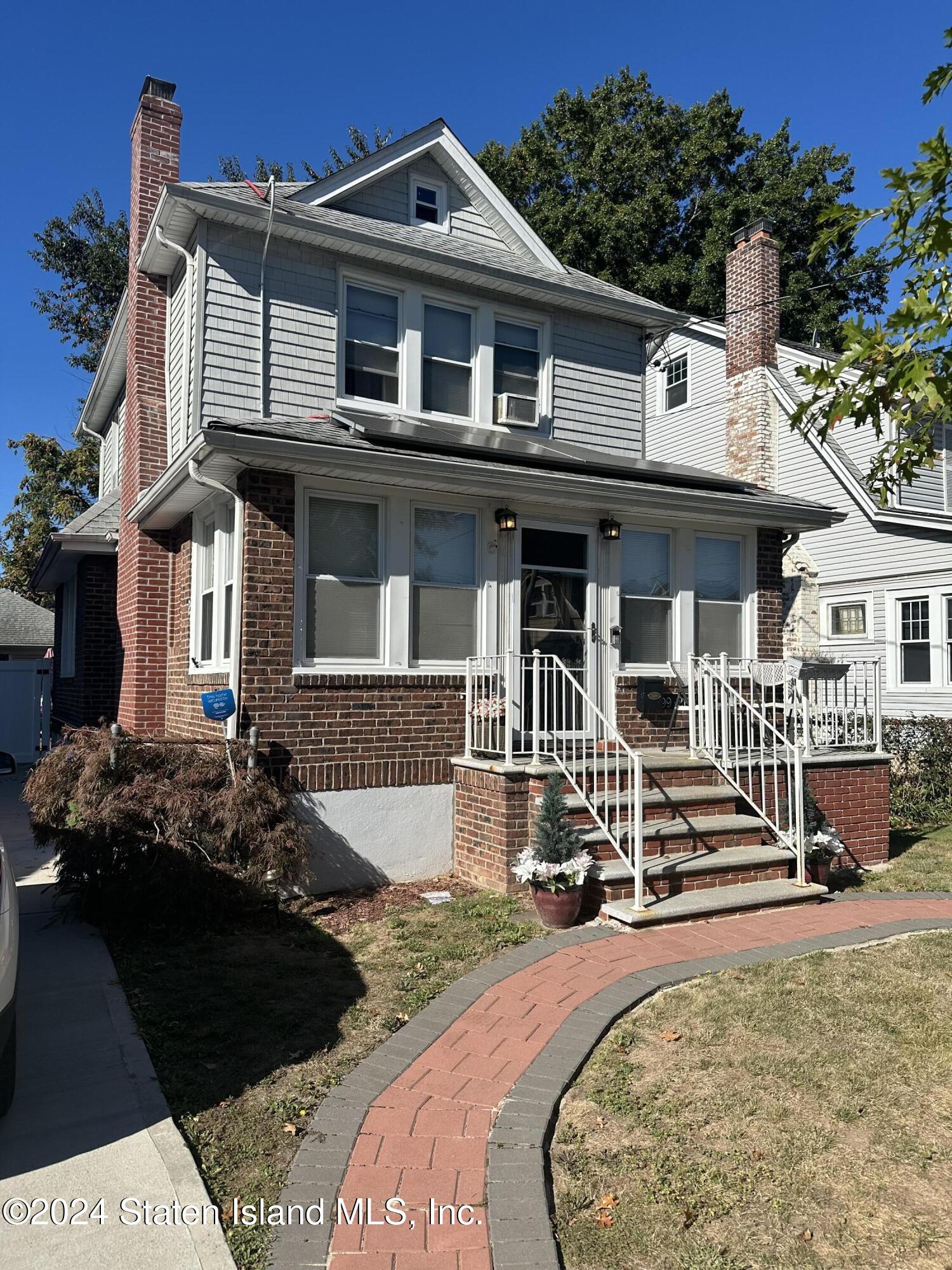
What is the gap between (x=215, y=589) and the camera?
335 inches

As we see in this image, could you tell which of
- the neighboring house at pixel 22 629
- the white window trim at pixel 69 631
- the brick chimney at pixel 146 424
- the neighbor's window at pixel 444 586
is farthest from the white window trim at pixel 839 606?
the neighboring house at pixel 22 629

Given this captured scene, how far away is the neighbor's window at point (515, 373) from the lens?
1106 cm

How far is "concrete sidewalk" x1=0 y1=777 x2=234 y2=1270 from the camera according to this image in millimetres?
2850

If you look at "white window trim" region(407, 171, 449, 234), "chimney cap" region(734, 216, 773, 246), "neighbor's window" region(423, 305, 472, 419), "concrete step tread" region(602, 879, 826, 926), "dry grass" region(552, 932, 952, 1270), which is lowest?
"dry grass" region(552, 932, 952, 1270)

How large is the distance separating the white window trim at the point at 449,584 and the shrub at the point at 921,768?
6.26 m

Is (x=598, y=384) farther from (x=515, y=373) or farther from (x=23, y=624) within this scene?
(x=23, y=624)

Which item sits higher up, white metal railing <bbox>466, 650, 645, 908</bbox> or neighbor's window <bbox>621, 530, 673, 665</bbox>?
neighbor's window <bbox>621, 530, 673, 665</bbox>

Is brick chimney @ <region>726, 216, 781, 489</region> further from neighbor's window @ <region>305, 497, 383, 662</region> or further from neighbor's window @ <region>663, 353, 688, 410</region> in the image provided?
neighbor's window @ <region>305, 497, 383, 662</region>

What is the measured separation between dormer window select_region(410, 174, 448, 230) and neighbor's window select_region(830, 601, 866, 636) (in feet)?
32.1

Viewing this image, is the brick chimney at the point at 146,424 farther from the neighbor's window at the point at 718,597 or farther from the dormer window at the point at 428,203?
the neighbor's window at the point at 718,597

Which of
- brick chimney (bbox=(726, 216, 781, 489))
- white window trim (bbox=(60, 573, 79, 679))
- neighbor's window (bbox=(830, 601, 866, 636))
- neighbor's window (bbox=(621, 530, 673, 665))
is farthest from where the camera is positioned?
brick chimney (bbox=(726, 216, 781, 489))

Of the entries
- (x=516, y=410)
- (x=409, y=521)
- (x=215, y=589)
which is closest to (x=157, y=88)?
(x=516, y=410)

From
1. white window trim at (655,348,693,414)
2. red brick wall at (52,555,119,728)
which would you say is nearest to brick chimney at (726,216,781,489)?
white window trim at (655,348,693,414)

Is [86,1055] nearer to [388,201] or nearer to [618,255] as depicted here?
[388,201]
